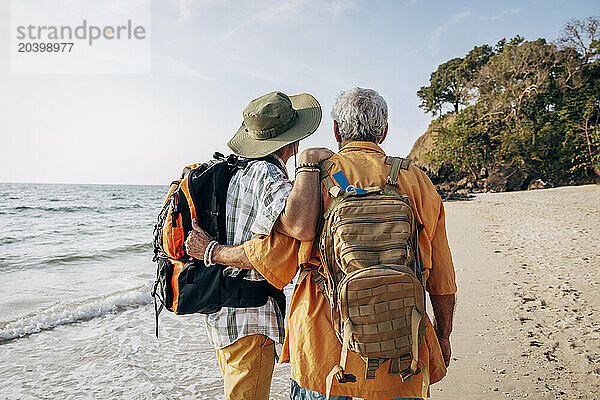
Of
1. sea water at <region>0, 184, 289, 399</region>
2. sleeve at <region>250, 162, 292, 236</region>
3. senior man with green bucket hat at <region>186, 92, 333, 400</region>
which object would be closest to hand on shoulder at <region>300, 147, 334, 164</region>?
senior man with green bucket hat at <region>186, 92, 333, 400</region>

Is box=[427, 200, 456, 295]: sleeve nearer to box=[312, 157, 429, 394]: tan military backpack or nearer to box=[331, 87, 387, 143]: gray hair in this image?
box=[312, 157, 429, 394]: tan military backpack

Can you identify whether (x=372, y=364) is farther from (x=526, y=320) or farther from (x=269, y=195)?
(x=526, y=320)

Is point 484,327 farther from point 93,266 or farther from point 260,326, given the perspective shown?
point 93,266

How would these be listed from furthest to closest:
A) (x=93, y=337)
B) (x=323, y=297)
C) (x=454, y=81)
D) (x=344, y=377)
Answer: (x=454, y=81) → (x=93, y=337) → (x=323, y=297) → (x=344, y=377)

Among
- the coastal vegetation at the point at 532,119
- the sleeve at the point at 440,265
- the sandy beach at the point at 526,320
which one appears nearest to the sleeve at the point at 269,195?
the sleeve at the point at 440,265

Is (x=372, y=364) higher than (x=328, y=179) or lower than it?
lower

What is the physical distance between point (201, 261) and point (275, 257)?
408 mm

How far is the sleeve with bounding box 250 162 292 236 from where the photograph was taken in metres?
1.79

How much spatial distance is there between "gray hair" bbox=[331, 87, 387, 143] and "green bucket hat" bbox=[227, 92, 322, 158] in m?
0.21

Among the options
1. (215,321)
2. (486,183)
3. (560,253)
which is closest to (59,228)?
(560,253)

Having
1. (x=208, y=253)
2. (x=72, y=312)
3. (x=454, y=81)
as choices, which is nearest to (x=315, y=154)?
(x=208, y=253)

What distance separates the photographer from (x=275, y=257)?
181cm

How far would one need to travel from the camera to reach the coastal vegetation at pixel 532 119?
86.5 feet

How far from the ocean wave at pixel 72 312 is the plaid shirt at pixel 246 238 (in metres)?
4.29
